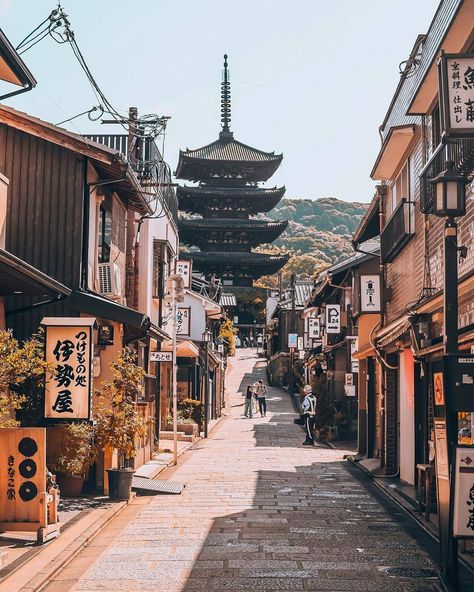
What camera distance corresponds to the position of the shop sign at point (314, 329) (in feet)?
150

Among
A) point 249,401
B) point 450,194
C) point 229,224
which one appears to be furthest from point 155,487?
point 229,224

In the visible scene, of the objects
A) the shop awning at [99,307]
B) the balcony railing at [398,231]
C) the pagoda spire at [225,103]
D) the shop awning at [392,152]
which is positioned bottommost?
the shop awning at [99,307]

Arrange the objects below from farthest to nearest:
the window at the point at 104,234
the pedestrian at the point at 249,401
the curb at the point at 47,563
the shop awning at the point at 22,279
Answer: the pedestrian at the point at 249,401
the window at the point at 104,234
the shop awning at the point at 22,279
the curb at the point at 47,563

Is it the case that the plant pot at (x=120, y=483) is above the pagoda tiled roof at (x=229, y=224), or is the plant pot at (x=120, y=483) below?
below

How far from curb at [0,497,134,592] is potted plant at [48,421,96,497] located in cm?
189

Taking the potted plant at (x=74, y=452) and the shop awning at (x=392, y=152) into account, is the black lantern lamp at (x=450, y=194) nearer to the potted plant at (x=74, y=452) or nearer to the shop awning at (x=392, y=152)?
the potted plant at (x=74, y=452)

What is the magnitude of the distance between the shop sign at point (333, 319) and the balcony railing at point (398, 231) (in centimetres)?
1362

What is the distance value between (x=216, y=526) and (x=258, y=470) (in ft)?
27.0

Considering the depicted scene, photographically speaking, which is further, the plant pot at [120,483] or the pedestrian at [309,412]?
the pedestrian at [309,412]

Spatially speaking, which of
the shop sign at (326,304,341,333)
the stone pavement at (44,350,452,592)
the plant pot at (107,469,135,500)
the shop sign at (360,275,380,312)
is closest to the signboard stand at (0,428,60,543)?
the stone pavement at (44,350,452,592)

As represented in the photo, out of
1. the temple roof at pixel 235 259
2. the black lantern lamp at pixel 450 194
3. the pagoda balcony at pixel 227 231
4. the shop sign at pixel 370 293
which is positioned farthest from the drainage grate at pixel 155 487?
the temple roof at pixel 235 259

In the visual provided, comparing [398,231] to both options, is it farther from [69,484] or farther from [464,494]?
[464,494]

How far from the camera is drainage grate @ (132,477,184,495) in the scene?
1630 centimetres

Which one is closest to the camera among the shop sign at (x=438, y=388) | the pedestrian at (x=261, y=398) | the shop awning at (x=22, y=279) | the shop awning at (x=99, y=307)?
the shop sign at (x=438, y=388)
